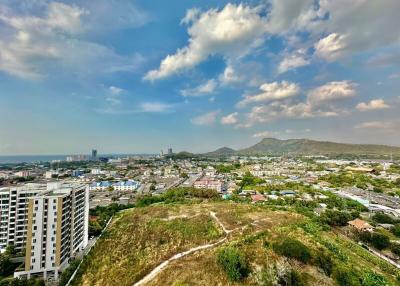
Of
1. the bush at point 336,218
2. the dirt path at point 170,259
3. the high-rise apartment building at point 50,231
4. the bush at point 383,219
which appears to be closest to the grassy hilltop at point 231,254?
the dirt path at point 170,259

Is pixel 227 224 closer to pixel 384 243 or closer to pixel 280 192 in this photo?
pixel 384 243

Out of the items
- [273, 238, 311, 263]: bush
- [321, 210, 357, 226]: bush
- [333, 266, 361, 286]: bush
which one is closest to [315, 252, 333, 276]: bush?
[333, 266, 361, 286]: bush

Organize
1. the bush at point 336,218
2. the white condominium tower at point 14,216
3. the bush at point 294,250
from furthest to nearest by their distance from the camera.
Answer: the bush at point 336,218 → the white condominium tower at point 14,216 → the bush at point 294,250

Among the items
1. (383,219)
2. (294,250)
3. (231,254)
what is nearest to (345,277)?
(294,250)

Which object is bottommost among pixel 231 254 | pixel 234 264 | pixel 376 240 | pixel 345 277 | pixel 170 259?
pixel 376 240

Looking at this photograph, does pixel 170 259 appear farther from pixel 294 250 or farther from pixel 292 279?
pixel 294 250

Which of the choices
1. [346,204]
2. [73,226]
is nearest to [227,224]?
[73,226]

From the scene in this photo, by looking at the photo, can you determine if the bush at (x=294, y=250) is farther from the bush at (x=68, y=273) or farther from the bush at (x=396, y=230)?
the bush at (x=396, y=230)
